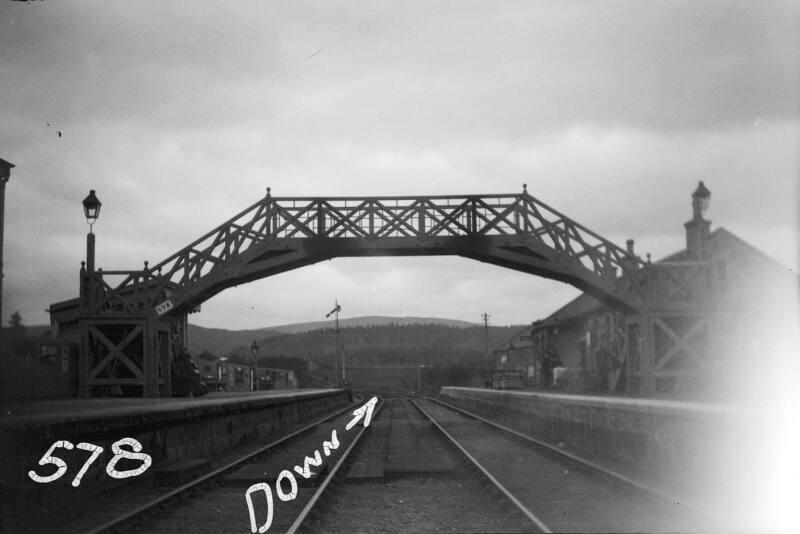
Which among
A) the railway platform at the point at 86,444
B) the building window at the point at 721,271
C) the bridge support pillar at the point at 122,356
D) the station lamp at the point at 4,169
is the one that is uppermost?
the station lamp at the point at 4,169

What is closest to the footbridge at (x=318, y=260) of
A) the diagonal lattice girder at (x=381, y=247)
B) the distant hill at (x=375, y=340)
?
the diagonal lattice girder at (x=381, y=247)

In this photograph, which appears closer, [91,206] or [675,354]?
[91,206]

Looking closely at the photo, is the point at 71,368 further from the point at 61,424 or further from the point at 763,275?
the point at 763,275

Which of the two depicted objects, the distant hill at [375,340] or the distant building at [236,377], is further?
the distant hill at [375,340]

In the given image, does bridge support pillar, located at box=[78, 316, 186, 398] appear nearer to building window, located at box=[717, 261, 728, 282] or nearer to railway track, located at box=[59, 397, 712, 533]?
railway track, located at box=[59, 397, 712, 533]

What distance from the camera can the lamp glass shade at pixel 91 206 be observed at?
71.1ft

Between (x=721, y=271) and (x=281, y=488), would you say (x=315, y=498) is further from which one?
(x=721, y=271)

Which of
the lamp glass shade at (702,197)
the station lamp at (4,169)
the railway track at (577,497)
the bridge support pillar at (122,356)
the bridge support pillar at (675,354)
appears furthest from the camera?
the bridge support pillar at (675,354)

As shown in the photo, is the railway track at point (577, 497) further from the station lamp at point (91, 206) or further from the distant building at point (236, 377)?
the distant building at point (236, 377)

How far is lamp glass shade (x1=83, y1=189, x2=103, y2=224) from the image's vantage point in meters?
21.7

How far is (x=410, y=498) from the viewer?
1217 centimetres

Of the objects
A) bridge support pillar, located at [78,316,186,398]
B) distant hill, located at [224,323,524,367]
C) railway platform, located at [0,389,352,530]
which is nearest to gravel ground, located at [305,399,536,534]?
railway platform, located at [0,389,352,530]

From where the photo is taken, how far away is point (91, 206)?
71.5 ft

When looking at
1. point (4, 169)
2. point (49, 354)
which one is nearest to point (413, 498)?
point (4, 169)
